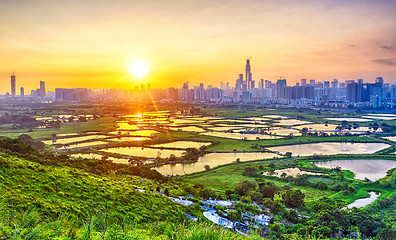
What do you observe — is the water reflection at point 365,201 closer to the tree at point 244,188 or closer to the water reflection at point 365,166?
the water reflection at point 365,166

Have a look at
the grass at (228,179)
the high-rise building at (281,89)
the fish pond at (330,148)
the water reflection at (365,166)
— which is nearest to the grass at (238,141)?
the fish pond at (330,148)

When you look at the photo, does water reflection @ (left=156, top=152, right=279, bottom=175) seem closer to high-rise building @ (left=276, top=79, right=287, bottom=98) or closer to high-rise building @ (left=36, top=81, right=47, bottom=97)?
high-rise building @ (left=276, top=79, right=287, bottom=98)

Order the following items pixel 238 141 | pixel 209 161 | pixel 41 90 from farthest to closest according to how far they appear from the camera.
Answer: pixel 41 90 < pixel 238 141 < pixel 209 161

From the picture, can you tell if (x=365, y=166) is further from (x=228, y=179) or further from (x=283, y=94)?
(x=283, y=94)

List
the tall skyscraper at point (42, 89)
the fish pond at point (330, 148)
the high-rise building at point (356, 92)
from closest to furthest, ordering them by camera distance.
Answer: the fish pond at point (330, 148), the high-rise building at point (356, 92), the tall skyscraper at point (42, 89)

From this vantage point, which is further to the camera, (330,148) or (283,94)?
(283,94)

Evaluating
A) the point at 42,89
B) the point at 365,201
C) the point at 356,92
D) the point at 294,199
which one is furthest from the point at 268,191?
the point at 42,89

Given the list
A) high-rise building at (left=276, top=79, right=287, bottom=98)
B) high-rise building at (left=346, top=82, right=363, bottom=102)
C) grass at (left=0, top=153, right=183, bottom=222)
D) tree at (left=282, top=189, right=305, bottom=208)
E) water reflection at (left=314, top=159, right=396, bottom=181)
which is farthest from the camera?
high-rise building at (left=276, top=79, right=287, bottom=98)

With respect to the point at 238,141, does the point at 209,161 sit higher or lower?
lower

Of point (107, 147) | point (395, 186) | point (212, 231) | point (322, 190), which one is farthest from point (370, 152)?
point (212, 231)

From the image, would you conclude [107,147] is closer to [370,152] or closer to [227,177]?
[227,177]

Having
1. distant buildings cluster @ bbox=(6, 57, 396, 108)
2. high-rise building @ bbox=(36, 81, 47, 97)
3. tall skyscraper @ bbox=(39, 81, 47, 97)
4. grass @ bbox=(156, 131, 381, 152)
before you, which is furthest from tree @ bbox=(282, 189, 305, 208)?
high-rise building @ bbox=(36, 81, 47, 97)
